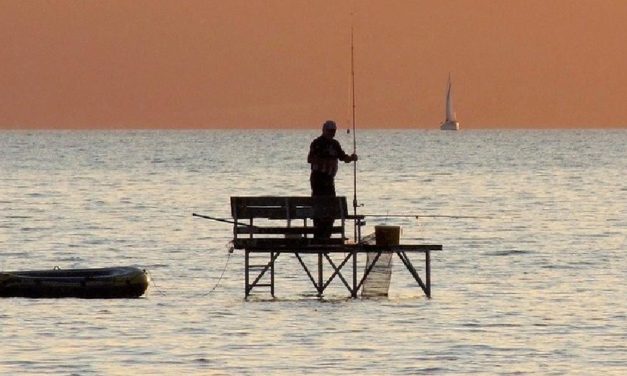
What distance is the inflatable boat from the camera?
31.2 meters

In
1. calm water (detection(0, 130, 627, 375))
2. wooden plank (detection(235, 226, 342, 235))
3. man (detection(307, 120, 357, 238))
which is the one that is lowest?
calm water (detection(0, 130, 627, 375))

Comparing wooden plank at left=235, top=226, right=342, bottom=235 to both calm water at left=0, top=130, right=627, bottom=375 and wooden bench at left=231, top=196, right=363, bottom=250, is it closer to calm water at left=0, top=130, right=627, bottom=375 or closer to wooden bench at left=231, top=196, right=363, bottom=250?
wooden bench at left=231, top=196, right=363, bottom=250

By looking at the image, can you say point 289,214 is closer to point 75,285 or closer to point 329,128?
point 329,128

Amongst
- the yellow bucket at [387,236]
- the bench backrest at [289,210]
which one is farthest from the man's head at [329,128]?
the yellow bucket at [387,236]

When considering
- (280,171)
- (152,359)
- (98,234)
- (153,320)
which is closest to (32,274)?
(153,320)

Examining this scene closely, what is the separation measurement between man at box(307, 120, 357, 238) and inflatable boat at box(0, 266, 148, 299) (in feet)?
10.9

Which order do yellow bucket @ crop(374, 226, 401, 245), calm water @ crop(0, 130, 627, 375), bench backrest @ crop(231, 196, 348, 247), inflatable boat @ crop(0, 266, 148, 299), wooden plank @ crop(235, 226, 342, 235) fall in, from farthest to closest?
inflatable boat @ crop(0, 266, 148, 299)
yellow bucket @ crop(374, 226, 401, 245)
wooden plank @ crop(235, 226, 342, 235)
bench backrest @ crop(231, 196, 348, 247)
calm water @ crop(0, 130, 627, 375)

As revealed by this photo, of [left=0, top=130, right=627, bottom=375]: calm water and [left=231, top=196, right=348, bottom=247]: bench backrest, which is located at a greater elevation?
[left=231, top=196, right=348, bottom=247]: bench backrest

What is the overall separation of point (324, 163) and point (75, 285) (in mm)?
4477

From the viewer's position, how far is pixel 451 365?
24.1 meters

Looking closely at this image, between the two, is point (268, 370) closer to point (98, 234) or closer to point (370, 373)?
point (370, 373)

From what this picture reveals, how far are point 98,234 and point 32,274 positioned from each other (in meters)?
18.7

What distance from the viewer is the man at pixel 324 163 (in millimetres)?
30031

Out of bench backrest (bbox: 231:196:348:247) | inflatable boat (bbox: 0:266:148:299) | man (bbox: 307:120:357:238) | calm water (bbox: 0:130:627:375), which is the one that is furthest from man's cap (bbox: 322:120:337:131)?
inflatable boat (bbox: 0:266:148:299)
